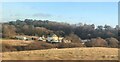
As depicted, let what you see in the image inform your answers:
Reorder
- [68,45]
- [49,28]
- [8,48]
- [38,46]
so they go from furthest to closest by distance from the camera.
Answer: [49,28] → [68,45] → [38,46] → [8,48]

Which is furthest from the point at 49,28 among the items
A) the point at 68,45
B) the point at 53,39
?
the point at 68,45

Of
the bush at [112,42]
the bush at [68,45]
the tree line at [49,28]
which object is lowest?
the bush at [68,45]

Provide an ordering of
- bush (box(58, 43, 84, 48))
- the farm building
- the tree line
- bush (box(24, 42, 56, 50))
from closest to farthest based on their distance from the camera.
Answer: bush (box(24, 42, 56, 50)) → bush (box(58, 43, 84, 48)) → the farm building → the tree line

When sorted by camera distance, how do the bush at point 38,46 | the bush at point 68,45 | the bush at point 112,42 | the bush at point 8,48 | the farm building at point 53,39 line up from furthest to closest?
1. the farm building at point 53,39
2. the bush at point 68,45
3. the bush at point 38,46
4. the bush at point 112,42
5. the bush at point 8,48

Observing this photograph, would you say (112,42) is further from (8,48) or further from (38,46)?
(8,48)

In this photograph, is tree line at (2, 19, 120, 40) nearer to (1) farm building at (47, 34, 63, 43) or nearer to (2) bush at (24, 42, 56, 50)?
(1) farm building at (47, 34, 63, 43)

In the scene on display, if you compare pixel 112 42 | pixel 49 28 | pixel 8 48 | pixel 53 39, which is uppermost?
pixel 49 28

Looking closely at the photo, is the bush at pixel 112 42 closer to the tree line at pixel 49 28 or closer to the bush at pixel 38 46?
the tree line at pixel 49 28

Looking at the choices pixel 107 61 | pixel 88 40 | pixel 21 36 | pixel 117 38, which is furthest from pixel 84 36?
pixel 107 61

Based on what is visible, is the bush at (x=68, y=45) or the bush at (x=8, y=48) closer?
the bush at (x=8, y=48)

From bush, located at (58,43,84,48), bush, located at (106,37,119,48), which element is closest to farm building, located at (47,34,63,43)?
bush, located at (58,43,84,48)

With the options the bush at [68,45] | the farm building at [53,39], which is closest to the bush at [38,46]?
the bush at [68,45]

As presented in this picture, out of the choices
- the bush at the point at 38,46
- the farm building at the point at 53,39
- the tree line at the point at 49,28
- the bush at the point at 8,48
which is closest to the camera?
the bush at the point at 8,48
